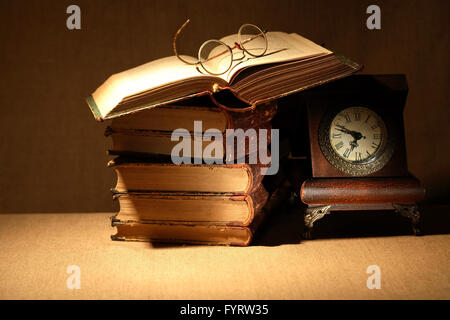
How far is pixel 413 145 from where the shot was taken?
116 inches

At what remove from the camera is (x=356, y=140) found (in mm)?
2344

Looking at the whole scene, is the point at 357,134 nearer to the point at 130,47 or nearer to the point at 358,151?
the point at 358,151

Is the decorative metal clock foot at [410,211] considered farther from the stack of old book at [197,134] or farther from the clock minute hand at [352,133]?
the stack of old book at [197,134]

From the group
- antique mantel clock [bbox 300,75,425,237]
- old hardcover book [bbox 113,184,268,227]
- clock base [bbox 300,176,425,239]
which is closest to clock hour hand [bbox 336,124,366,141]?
antique mantel clock [bbox 300,75,425,237]

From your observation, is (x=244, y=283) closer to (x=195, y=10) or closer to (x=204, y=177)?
(x=204, y=177)

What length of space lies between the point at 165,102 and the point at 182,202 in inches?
15.2

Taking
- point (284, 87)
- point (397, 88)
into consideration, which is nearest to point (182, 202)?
point (284, 87)

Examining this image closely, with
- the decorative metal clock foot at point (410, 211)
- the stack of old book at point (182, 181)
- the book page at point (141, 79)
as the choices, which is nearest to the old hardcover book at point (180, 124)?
the stack of old book at point (182, 181)

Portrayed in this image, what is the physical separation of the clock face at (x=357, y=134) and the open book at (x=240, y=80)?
0.21m

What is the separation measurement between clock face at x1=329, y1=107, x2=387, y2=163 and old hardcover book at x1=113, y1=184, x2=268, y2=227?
0.35 metres

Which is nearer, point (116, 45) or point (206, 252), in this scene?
point (206, 252)

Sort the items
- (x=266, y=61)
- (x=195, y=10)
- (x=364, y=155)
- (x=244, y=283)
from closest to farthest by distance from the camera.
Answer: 1. (x=244, y=283)
2. (x=266, y=61)
3. (x=364, y=155)
4. (x=195, y=10)

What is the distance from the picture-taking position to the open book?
2055 mm

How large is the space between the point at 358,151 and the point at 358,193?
15 cm
